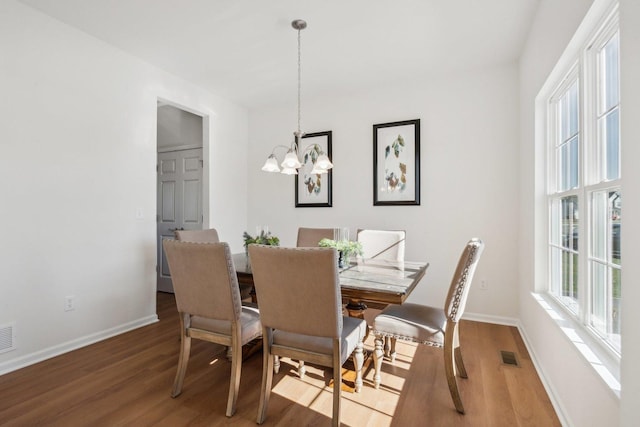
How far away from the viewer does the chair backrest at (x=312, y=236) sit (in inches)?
130

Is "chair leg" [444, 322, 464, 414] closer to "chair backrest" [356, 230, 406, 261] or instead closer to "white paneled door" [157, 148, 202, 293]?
"chair backrest" [356, 230, 406, 261]

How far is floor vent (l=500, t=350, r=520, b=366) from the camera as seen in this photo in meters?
2.42

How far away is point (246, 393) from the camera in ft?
6.64

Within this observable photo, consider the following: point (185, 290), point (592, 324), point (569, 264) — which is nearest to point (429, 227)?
point (569, 264)

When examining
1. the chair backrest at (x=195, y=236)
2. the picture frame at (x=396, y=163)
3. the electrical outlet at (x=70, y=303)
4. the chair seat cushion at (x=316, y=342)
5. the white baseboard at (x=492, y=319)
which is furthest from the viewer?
the picture frame at (x=396, y=163)

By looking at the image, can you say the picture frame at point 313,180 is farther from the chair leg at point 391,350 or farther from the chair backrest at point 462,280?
the chair backrest at point 462,280

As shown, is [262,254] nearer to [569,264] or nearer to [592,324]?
[592,324]

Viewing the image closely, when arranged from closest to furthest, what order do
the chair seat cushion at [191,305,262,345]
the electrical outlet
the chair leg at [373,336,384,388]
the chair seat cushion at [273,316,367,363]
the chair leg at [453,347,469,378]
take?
the chair seat cushion at [273,316,367,363] → the chair seat cushion at [191,305,262,345] → the chair leg at [373,336,384,388] → the chair leg at [453,347,469,378] → the electrical outlet

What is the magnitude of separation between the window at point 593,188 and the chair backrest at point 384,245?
1.20 metres

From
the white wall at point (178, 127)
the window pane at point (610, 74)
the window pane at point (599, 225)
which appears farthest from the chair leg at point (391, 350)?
the white wall at point (178, 127)

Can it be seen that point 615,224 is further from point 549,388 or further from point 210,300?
point 210,300

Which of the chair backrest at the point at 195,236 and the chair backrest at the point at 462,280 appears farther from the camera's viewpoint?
the chair backrest at the point at 195,236

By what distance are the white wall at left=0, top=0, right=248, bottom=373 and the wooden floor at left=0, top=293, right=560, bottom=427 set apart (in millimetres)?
429

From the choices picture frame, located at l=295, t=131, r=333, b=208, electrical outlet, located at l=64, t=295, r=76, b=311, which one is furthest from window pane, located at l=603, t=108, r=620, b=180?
electrical outlet, located at l=64, t=295, r=76, b=311
